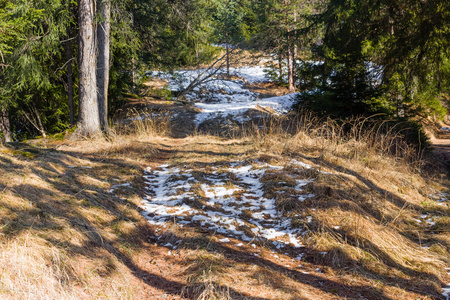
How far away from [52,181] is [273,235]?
127 inches

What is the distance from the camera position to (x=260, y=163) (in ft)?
21.1

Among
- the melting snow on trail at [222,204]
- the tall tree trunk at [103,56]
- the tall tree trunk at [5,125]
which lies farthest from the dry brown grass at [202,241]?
the tall tree trunk at [5,125]

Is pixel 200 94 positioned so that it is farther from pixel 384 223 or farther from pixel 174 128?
pixel 384 223

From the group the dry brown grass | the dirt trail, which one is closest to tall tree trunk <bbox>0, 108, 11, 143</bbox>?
the dry brown grass

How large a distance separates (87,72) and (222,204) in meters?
5.47

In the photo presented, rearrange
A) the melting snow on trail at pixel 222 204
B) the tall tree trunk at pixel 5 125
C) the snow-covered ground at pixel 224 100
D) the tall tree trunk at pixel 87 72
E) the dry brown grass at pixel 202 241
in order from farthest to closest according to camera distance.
Result: the snow-covered ground at pixel 224 100, the tall tree trunk at pixel 5 125, the tall tree trunk at pixel 87 72, the melting snow on trail at pixel 222 204, the dry brown grass at pixel 202 241

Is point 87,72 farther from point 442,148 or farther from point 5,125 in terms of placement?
→ point 442,148

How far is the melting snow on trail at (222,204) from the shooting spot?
4.20 meters

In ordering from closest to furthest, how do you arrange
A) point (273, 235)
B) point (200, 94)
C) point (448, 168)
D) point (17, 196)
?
point (17, 196) → point (273, 235) → point (448, 168) → point (200, 94)

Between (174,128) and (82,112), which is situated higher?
(82,112)

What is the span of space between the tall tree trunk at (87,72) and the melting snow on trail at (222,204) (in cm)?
286

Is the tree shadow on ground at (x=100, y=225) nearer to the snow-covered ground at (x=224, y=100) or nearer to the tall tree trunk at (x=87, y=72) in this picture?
the tall tree trunk at (x=87, y=72)

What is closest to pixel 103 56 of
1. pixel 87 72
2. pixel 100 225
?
pixel 87 72

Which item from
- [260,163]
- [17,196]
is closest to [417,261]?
[260,163]
